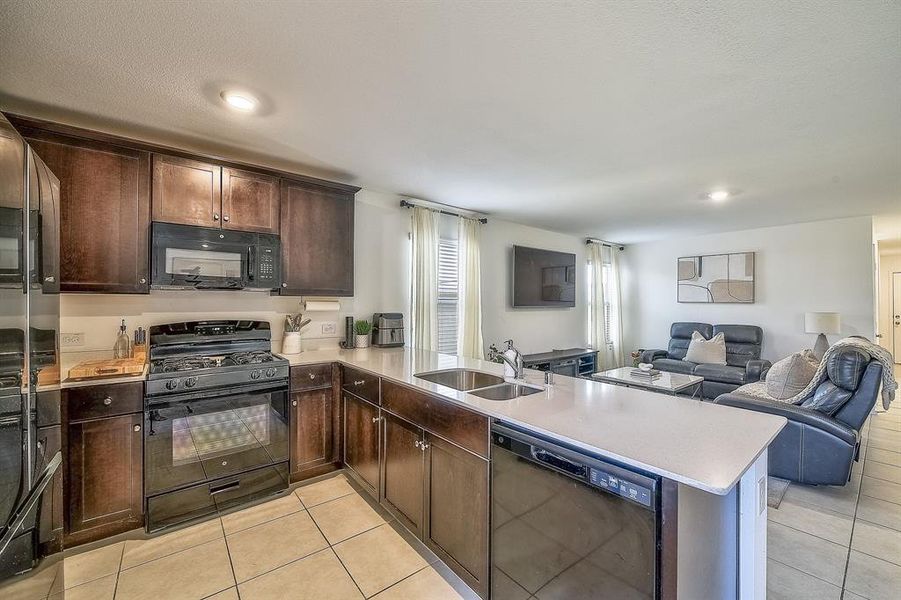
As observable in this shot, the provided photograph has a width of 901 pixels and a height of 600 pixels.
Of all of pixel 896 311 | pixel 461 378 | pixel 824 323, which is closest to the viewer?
pixel 461 378

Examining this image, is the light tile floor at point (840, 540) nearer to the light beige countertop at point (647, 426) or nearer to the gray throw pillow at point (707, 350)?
the light beige countertop at point (647, 426)

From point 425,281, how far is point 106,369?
2.53m

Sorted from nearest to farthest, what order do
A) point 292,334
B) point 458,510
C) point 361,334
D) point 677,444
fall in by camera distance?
point 677,444 → point 458,510 → point 292,334 → point 361,334

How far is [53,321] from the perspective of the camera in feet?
5.79

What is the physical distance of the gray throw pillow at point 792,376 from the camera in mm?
3123

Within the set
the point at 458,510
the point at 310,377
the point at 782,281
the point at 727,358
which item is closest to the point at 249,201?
the point at 310,377

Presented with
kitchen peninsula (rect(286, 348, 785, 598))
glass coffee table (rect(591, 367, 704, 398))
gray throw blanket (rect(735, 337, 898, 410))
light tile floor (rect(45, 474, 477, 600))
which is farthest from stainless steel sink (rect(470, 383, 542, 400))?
gray throw blanket (rect(735, 337, 898, 410))

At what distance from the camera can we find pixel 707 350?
5.34 m

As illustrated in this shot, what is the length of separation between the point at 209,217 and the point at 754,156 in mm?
3927

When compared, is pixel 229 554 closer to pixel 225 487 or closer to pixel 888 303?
pixel 225 487

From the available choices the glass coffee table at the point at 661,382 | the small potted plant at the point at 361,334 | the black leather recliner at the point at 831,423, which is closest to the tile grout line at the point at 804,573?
the black leather recliner at the point at 831,423

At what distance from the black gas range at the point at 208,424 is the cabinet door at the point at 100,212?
0.46 meters

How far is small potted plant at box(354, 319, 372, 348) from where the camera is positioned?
3.45m

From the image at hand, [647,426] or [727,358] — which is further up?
[647,426]
